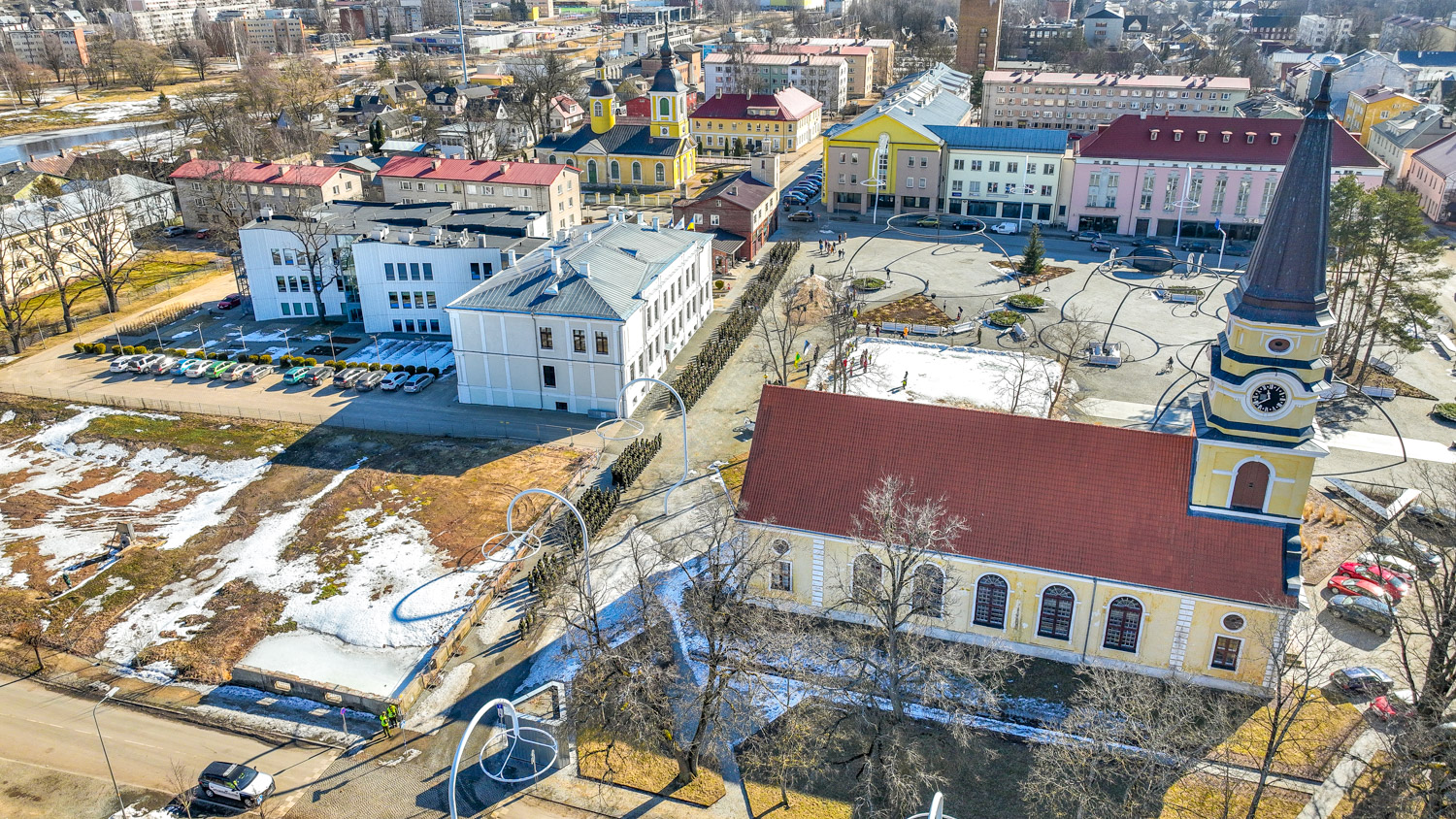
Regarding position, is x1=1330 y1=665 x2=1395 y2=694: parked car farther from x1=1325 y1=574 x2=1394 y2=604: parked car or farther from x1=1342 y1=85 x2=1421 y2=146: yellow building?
x1=1342 y1=85 x2=1421 y2=146: yellow building

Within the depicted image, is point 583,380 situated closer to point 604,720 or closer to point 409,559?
point 409,559

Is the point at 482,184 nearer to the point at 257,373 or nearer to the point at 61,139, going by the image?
the point at 257,373

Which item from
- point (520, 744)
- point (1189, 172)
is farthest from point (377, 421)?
point (1189, 172)

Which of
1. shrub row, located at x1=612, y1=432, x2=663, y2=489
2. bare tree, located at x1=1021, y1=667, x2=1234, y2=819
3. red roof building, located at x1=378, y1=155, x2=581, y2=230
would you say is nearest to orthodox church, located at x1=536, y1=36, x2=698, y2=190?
red roof building, located at x1=378, y1=155, x2=581, y2=230

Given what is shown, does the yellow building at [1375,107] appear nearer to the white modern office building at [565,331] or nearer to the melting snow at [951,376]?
the melting snow at [951,376]

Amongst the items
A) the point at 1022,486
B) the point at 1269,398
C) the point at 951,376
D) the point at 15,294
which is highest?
the point at 1269,398

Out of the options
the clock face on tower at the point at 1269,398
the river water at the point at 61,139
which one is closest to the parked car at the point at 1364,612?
the clock face on tower at the point at 1269,398
